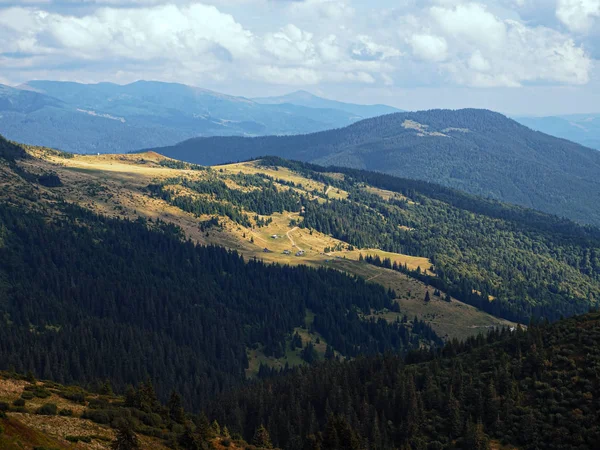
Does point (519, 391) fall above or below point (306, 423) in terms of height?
above

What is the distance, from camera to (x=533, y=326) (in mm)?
132875

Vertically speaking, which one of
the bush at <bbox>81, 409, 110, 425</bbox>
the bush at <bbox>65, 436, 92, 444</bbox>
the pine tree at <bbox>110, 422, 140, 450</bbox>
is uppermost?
the pine tree at <bbox>110, 422, 140, 450</bbox>

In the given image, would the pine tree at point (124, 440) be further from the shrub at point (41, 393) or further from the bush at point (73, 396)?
the bush at point (73, 396)

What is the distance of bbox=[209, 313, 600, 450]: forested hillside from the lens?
3994 inches

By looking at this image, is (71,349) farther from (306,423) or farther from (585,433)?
(585,433)

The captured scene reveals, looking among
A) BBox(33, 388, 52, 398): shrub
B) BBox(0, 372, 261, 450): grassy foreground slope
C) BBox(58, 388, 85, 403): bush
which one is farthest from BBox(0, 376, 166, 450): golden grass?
BBox(58, 388, 85, 403): bush

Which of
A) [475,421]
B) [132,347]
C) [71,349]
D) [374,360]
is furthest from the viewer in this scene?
[132,347]

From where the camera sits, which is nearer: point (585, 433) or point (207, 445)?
point (207, 445)

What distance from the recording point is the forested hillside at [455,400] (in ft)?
333

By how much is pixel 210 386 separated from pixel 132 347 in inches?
1134

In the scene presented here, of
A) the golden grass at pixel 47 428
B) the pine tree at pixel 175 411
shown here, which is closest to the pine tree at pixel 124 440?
the golden grass at pixel 47 428

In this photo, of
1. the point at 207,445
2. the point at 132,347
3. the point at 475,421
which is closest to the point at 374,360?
the point at 475,421

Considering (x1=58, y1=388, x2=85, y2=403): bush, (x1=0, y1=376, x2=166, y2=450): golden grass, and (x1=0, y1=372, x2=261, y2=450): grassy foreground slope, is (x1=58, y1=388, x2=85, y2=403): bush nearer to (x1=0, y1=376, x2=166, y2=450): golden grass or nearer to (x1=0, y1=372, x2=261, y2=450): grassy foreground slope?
(x1=0, y1=372, x2=261, y2=450): grassy foreground slope

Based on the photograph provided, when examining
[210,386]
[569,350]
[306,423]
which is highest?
[569,350]
